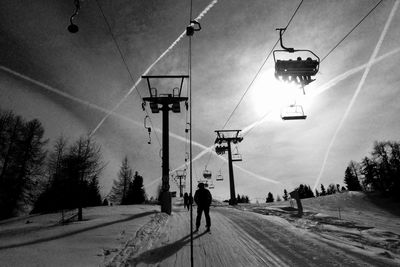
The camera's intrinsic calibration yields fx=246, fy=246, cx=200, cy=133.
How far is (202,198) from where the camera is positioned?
9.54 m

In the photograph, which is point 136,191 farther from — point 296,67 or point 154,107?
point 296,67

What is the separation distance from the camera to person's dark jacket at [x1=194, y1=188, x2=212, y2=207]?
9.45 m

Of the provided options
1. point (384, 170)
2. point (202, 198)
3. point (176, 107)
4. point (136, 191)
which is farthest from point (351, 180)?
point (202, 198)

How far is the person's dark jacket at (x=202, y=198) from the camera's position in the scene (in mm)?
9451

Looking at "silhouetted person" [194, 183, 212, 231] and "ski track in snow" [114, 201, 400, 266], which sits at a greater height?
"silhouetted person" [194, 183, 212, 231]

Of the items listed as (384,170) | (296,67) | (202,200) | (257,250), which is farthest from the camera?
(384,170)

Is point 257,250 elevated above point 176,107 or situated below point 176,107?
below

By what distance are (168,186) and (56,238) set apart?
1131 centimetres

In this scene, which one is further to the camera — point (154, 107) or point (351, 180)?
point (351, 180)

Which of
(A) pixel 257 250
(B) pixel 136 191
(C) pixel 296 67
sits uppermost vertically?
(C) pixel 296 67

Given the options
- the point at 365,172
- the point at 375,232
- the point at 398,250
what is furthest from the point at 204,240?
the point at 365,172

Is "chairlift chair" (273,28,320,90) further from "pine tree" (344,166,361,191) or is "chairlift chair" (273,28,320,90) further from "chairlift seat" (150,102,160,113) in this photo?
"pine tree" (344,166,361,191)

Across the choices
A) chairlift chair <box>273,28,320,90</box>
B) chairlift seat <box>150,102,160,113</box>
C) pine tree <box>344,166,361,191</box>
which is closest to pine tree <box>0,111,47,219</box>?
chairlift seat <box>150,102,160,113</box>

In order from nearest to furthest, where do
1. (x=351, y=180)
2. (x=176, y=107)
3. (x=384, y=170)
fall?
(x=176, y=107), (x=384, y=170), (x=351, y=180)
